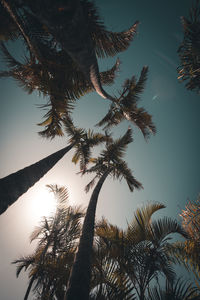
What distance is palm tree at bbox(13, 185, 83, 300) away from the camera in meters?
2.97

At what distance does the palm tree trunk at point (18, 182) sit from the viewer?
71.2 inches

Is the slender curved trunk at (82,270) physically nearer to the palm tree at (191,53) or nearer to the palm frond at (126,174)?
the palm frond at (126,174)

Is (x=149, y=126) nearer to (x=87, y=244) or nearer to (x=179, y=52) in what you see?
(x=179, y=52)

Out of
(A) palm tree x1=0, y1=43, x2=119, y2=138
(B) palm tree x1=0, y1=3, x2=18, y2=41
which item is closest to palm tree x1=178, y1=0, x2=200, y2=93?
(A) palm tree x1=0, y1=43, x2=119, y2=138

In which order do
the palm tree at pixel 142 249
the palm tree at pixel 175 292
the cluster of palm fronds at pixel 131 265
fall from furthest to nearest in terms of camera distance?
the palm tree at pixel 142 249 < the cluster of palm fronds at pixel 131 265 < the palm tree at pixel 175 292

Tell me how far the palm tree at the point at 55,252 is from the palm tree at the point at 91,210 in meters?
1.27

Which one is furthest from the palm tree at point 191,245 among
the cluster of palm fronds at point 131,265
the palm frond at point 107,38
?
the palm frond at point 107,38

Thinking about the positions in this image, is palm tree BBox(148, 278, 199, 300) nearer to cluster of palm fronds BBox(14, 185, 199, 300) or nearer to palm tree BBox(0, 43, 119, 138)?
cluster of palm fronds BBox(14, 185, 199, 300)

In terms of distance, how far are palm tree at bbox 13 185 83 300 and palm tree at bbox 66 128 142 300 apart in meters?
1.27

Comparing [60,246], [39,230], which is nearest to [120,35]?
[60,246]

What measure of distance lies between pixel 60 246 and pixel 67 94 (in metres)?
4.86

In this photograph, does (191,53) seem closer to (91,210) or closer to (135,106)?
(135,106)

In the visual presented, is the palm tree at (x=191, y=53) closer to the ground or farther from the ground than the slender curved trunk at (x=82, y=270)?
farther from the ground

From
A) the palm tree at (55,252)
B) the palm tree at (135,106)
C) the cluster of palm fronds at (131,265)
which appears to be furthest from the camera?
the palm tree at (135,106)
